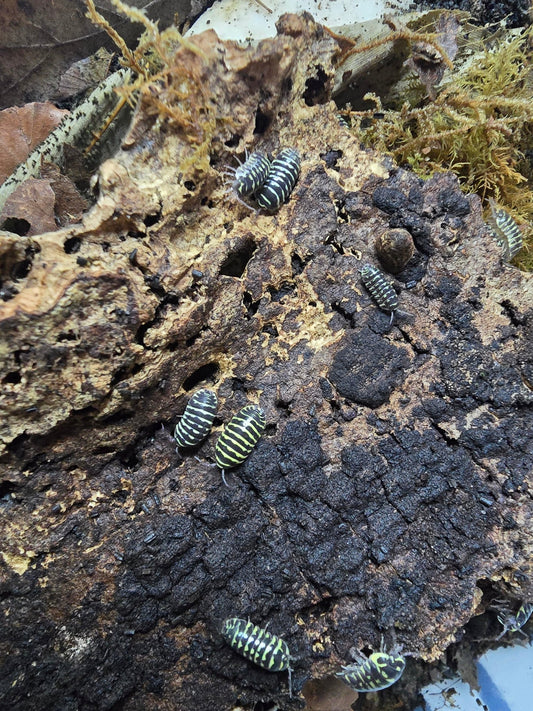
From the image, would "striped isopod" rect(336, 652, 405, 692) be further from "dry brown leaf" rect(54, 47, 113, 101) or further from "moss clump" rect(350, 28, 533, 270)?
"dry brown leaf" rect(54, 47, 113, 101)

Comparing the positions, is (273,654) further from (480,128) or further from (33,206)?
(480,128)

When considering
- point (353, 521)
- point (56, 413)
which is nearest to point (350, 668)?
point (353, 521)

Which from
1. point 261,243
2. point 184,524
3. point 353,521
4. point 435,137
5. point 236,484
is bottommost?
point 184,524

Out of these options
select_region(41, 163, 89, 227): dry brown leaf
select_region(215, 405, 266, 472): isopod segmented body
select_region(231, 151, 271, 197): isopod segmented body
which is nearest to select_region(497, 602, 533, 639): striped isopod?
select_region(215, 405, 266, 472): isopod segmented body

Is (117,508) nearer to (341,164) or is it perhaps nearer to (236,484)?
(236,484)

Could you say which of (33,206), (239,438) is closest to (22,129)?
(33,206)

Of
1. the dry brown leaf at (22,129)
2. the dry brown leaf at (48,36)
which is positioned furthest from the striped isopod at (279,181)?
the dry brown leaf at (48,36)
